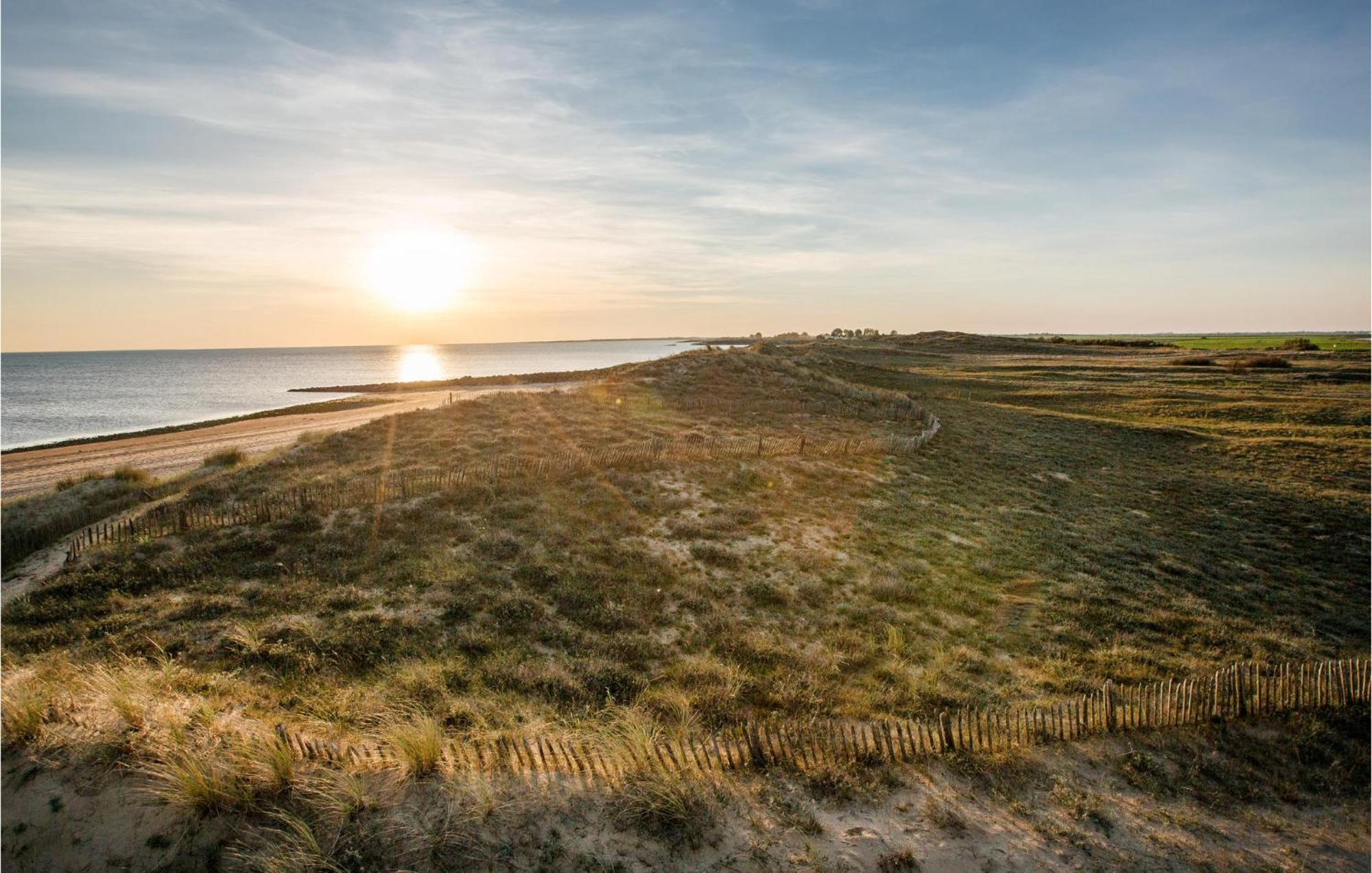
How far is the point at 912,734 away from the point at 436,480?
15290 millimetres

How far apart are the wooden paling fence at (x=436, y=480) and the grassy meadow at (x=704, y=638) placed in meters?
0.56

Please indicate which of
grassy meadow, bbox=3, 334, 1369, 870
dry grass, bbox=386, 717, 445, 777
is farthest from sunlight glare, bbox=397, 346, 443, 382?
dry grass, bbox=386, 717, 445, 777

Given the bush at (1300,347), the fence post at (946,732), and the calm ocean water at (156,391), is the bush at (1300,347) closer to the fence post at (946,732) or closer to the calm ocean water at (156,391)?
the fence post at (946,732)

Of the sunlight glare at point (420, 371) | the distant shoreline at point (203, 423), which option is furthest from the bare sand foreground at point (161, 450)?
the sunlight glare at point (420, 371)

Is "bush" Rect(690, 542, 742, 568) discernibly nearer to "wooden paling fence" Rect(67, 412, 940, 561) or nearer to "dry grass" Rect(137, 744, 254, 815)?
"wooden paling fence" Rect(67, 412, 940, 561)

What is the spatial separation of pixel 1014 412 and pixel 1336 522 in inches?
953

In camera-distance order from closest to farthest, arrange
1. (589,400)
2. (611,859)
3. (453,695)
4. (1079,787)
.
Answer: (611,859), (1079,787), (453,695), (589,400)

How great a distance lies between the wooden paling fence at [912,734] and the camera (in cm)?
620

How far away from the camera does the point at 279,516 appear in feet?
49.6

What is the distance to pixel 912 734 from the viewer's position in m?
7.12

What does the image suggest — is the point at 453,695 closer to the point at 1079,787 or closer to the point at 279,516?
the point at 1079,787

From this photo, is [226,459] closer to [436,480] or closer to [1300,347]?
[436,480]

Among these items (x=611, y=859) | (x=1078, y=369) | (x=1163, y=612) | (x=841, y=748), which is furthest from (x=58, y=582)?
(x=1078, y=369)

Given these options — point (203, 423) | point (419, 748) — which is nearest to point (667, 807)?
point (419, 748)
